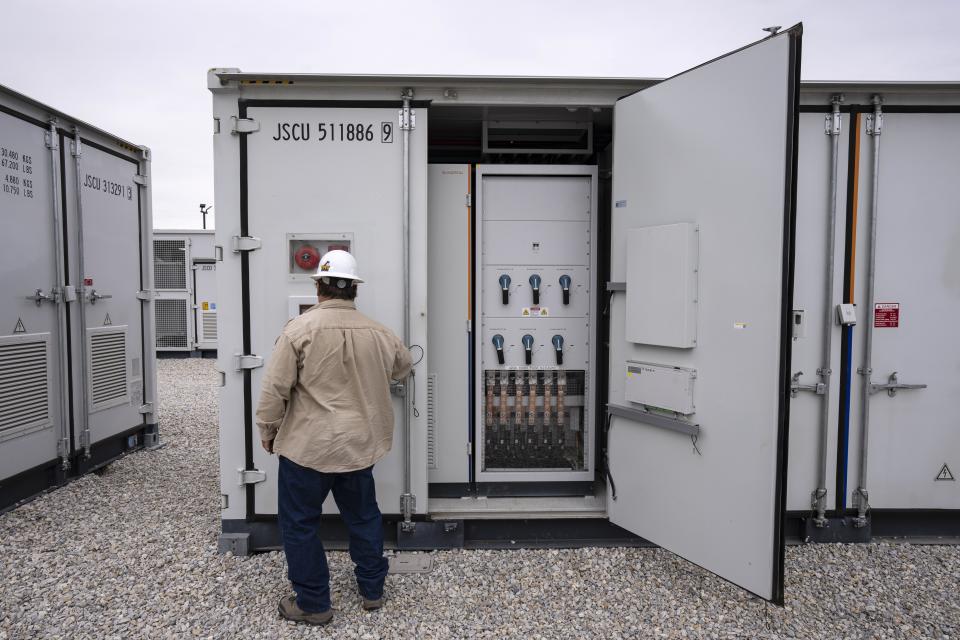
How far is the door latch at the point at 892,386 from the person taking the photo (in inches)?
126

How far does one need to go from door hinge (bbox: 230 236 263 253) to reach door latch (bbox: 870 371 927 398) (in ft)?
12.3

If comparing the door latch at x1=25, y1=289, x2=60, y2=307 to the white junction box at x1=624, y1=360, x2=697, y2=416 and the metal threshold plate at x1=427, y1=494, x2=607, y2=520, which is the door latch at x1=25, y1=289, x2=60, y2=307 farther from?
the white junction box at x1=624, y1=360, x2=697, y2=416

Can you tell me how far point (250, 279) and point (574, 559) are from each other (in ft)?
8.28

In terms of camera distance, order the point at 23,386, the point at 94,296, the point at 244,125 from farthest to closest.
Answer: the point at 94,296 < the point at 23,386 < the point at 244,125

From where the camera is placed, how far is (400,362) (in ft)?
8.86

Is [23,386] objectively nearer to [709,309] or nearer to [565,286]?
[565,286]

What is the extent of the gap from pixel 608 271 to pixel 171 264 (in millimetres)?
9714

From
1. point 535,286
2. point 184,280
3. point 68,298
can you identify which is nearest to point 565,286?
point 535,286

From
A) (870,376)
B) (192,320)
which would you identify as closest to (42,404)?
(870,376)

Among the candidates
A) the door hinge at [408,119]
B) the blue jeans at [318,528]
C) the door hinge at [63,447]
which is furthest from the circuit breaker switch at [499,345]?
the door hinge at [63,447]

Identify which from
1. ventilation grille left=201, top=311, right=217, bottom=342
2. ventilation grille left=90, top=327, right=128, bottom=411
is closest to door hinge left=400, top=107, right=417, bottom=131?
ventilation grille left=90, top=327, right=128, bottom=411

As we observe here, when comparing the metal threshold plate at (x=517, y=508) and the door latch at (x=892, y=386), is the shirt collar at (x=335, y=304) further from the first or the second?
the door latch at (x=892, y=386)

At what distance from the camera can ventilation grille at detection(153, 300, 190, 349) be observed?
412 inches

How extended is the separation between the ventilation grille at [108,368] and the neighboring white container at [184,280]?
233 inches
